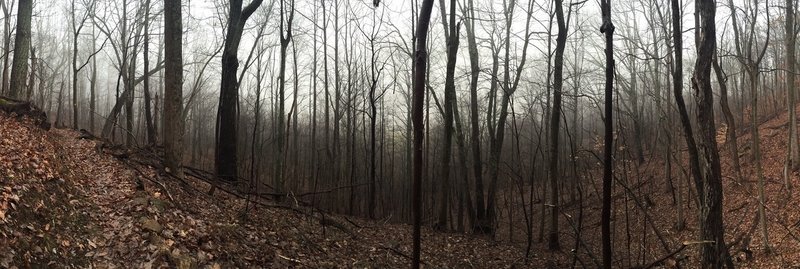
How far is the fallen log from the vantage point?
9.40 m

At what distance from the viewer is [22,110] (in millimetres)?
9695

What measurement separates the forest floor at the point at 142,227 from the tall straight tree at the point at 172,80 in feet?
1.98

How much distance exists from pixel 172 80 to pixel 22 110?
370 cm

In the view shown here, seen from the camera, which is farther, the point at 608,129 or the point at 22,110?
the point at 22,110

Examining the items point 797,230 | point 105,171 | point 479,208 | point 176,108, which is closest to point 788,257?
point 797,230

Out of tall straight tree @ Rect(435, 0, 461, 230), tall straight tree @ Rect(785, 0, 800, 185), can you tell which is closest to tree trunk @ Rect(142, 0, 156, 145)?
tall straight tree @ Rect(435, 0, 461, 230)

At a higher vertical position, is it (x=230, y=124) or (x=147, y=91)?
(x=147, y=91)

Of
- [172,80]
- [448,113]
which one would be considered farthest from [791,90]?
[172,80]

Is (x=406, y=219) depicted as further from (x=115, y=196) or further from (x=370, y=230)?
(x=115, y=196)

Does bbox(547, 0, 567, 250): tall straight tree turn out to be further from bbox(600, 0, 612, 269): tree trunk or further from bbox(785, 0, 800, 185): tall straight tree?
bbox(600, 0, 612, 269): tree trunk

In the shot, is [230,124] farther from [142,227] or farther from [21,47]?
[142,227]

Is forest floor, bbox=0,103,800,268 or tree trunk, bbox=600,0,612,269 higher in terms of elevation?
tree trunk, bbox=600,0,612,269

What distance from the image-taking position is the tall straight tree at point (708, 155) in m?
6.43

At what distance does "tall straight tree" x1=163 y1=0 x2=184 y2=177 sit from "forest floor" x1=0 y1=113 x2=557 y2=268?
60cm
